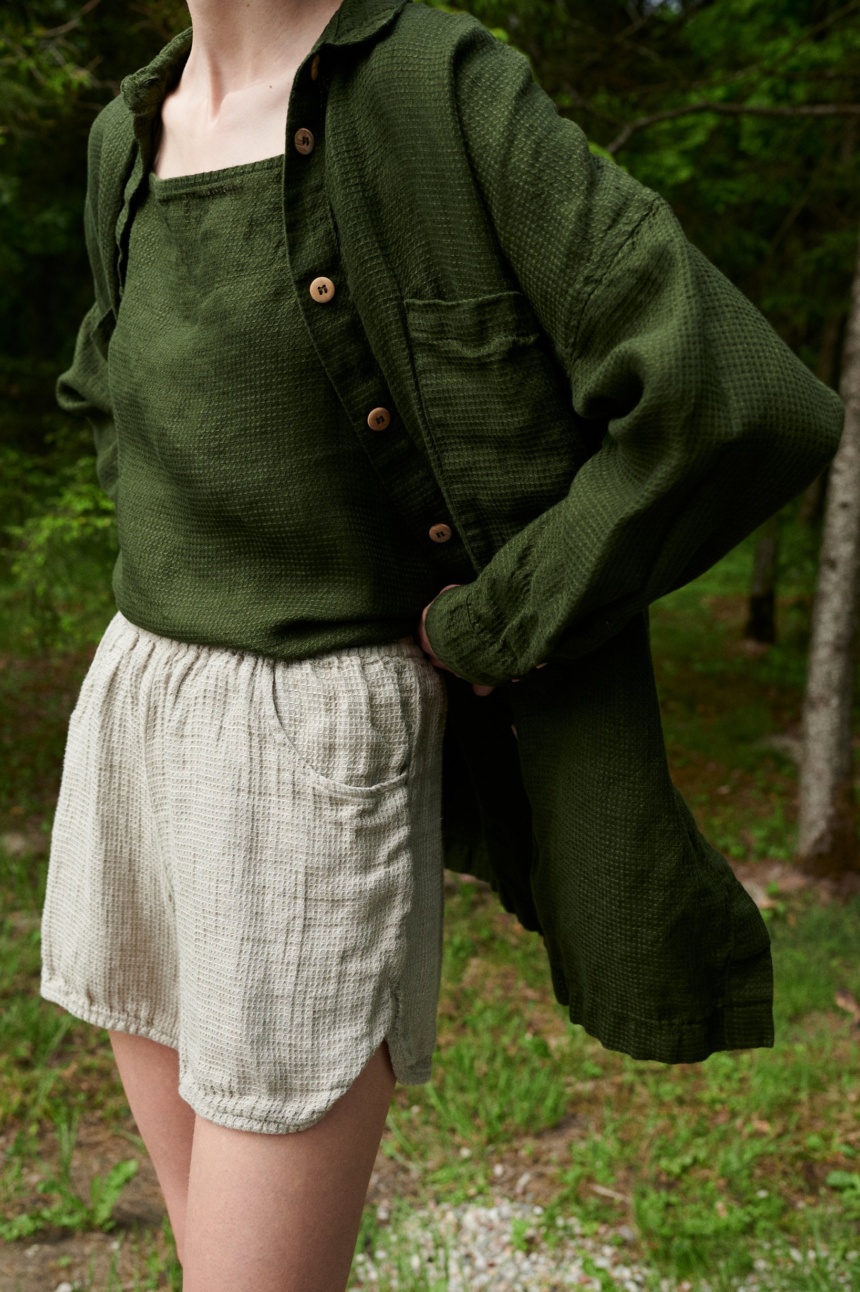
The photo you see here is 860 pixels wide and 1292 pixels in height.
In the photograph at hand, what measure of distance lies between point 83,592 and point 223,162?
3.14m

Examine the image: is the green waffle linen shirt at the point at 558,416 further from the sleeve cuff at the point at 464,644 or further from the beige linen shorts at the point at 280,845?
the beige linen shorts at the point at 280,845

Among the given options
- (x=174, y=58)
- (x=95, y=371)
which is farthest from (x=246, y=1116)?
(x=174, y=58)

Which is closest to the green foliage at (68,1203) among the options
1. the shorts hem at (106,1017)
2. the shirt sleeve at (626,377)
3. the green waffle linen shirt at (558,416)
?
the shorts hem at (106,1017)

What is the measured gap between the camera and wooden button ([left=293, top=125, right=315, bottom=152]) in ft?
3.98

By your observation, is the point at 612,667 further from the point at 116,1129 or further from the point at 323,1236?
the point at 116,1129

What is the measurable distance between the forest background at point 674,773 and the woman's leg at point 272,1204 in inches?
55.9

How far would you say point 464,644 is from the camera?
1272 millimetres

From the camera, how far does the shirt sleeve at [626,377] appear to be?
1.06 m

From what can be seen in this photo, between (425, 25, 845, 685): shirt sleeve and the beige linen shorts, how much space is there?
0.79ft

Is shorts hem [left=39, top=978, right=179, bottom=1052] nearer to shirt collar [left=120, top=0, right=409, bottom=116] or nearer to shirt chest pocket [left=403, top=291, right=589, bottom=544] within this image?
shirt chest pocket [left=403, top=291, right=589, bottom=544]

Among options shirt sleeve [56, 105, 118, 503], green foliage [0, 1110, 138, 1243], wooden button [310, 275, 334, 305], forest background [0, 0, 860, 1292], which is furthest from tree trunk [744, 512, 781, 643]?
wooden button [310, 275, 334, 305]

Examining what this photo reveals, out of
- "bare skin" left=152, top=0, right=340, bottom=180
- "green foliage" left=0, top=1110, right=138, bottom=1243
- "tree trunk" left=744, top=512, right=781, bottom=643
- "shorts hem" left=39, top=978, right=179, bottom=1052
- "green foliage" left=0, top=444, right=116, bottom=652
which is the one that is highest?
"bare skin" left=152, top=0, right=340, bottom=180

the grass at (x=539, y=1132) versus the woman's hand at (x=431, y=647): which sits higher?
the woman's hand at (x=431, y=647)

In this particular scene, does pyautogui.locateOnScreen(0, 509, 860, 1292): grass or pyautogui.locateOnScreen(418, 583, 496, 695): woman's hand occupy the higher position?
pyautogui.locateOnScreen(418, 583, 496, 695): woman's hand
